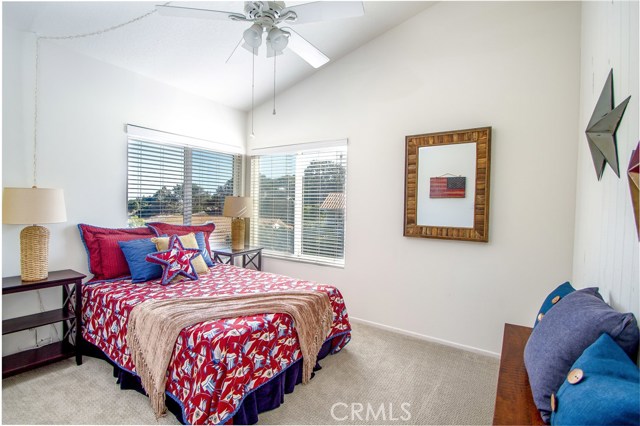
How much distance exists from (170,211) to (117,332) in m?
1.66

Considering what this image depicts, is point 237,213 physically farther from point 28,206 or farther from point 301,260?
point 28,206

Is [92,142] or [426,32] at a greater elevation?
[426,32]

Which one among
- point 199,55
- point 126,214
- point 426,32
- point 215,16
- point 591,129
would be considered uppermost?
point 426,32

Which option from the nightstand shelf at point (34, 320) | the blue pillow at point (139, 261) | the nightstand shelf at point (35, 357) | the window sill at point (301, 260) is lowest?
the nightstand shelf at point (35, 357)

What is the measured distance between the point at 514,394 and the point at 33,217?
3.18 metres

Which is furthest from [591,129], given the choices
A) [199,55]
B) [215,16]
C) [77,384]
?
[77,384]

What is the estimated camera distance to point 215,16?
75.6 inches

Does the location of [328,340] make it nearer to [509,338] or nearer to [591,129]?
[509,338]

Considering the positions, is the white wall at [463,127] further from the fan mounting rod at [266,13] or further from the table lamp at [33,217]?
the table lamp at [33,217]

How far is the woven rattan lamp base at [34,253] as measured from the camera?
236 cm

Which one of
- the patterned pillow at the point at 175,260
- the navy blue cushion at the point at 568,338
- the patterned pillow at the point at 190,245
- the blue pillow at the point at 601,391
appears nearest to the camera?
the blue pillow at the point at 601,391

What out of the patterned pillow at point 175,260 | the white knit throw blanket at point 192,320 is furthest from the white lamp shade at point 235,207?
the white knit throw blanket at point 192,320

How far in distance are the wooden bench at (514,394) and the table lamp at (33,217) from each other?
10.1 ft

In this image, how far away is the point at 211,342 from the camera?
1.78 meters
